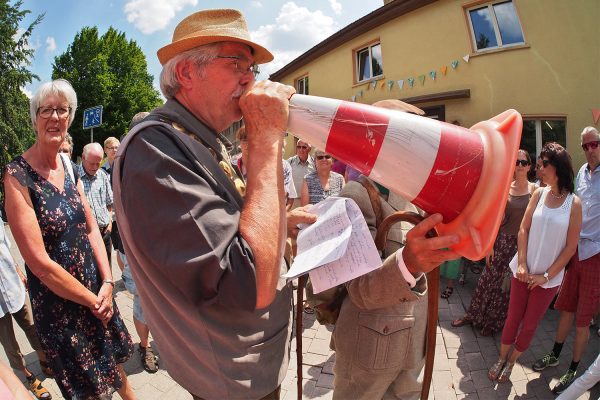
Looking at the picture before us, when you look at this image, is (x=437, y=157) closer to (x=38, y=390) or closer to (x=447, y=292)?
(x=38, y=390)

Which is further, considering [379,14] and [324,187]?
[379,14]

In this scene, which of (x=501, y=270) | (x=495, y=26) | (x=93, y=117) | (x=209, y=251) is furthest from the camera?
(x=93, y=117)

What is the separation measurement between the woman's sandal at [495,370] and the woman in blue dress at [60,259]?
3142 mm

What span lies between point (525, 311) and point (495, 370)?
2.03 feet

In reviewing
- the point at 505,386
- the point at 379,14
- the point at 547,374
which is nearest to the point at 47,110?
the point at 505,386

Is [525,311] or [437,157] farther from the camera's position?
[525,311]

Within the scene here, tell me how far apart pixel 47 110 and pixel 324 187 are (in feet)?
11.2

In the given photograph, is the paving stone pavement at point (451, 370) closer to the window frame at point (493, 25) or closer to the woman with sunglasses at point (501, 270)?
the woman with sunglasses at point (501, 270)

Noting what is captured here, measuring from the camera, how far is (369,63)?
11.5m

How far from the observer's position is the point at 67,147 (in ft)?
12.9

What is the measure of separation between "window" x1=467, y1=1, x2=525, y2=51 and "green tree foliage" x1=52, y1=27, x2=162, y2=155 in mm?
27909

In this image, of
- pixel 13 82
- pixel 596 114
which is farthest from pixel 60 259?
pixel 13 82

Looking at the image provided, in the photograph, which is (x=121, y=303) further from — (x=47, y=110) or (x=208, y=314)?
(x=208, y=314)

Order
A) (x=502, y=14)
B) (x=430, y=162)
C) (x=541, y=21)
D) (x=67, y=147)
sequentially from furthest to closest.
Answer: (x=502, y=14) < (x=541, y=21) < (x=67, y=147) < (x=430, y=162)
